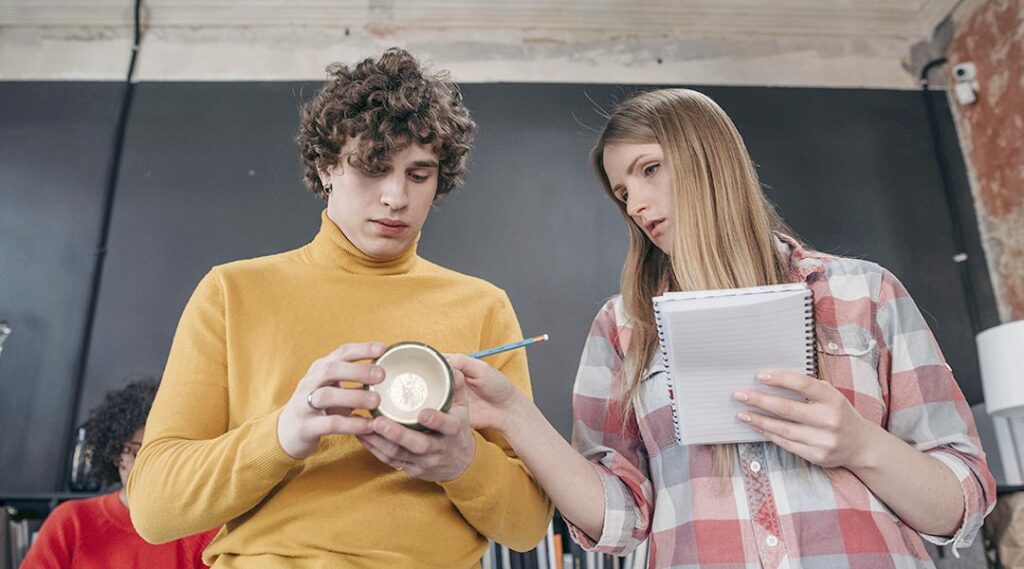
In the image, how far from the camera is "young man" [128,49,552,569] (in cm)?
106

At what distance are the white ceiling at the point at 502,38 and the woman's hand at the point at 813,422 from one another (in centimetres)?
282

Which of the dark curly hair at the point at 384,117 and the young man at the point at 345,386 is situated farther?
the dark curly hair at the point at 384,117

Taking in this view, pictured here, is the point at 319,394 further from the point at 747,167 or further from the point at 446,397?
the point at 747,167

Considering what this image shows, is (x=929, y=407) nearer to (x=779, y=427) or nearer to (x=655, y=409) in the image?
(x=779, y=427)

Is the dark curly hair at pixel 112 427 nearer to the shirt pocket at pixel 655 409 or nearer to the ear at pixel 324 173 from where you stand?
the ear at pixel 324 173

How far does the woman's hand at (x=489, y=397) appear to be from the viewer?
115 centimetres

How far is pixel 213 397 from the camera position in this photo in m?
1.20

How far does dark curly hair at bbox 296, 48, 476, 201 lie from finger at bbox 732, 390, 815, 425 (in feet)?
2.10

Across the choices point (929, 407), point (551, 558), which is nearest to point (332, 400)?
point (929, 407)

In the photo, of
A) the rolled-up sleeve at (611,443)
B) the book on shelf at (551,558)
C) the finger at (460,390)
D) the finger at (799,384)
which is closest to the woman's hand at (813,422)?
the finger at (799,384)

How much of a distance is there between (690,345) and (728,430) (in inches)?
6.1

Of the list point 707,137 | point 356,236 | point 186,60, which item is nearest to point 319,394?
point 356,236

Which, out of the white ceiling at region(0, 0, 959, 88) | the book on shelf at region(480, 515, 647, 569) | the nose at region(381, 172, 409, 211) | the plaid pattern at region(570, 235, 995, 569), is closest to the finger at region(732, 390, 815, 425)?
the plaid pattern at region(570, 235, 995, 569)

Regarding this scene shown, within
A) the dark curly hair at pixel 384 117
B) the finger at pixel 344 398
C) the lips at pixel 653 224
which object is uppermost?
the dark curly hair at pixel 384 117
